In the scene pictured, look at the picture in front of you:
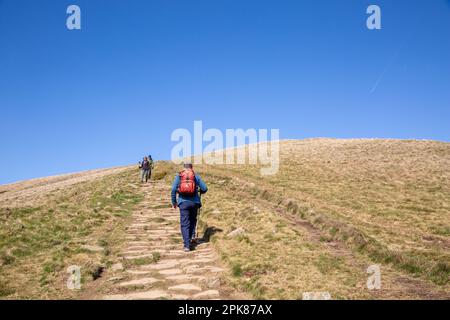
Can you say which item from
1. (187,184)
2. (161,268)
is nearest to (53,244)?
(161,268)

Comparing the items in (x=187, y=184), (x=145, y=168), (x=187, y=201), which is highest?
(x=187, y=184)

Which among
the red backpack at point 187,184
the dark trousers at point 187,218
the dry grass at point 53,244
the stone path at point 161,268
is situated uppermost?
the red backpack at point 187,184

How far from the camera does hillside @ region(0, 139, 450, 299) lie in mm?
9602

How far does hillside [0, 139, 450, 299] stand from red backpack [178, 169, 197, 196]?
211 centimetres

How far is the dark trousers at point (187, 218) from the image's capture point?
13.7m

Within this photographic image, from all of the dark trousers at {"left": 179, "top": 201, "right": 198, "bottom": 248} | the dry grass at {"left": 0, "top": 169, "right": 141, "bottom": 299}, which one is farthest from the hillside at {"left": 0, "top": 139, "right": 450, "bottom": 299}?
the dark trousers at {"left": 179, "top": 201, "right": 198, "bottom": 248}

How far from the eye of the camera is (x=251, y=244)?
42.7ft

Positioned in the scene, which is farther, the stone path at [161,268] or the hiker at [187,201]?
the hiker at [187,201]

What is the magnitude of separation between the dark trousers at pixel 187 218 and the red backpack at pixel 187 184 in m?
0.38

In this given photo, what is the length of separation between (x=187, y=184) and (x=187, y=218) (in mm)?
1241

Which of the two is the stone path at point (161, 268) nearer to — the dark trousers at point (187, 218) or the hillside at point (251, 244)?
the hillside at point (251, 244)

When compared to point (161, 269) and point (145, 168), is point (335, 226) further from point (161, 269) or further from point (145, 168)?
point (145, 168)

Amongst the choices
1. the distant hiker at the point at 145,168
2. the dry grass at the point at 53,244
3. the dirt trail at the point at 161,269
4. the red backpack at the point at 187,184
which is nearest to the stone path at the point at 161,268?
the dirt trail at the point at 161,269
